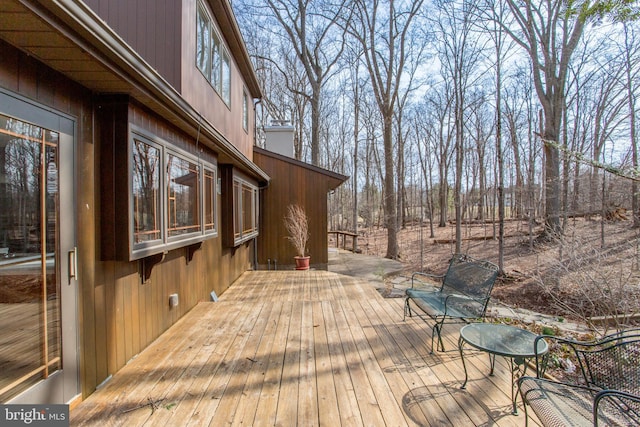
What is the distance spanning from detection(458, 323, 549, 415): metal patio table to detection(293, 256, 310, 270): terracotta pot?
5.64 metres

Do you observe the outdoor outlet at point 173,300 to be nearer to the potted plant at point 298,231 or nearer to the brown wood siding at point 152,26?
the brown wood siding at point 152,26

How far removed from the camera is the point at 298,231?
7992mm

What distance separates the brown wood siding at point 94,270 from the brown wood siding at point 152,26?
1264 mm

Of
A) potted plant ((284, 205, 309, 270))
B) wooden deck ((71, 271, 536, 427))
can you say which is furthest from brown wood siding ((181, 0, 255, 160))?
wooden deck ((71, 271, 536, 427))

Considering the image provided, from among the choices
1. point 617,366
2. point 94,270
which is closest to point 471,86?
A: point 617,366

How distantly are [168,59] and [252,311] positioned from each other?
3.30 m

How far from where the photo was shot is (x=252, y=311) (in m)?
4.16

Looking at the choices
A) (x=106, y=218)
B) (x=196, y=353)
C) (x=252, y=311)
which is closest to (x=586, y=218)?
(x=252, y=311)

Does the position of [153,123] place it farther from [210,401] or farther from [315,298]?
[315,298]

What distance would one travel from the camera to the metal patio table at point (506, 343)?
210cm

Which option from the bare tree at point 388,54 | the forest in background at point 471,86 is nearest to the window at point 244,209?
the forest in background at point 471,86

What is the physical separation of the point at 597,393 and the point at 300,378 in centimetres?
177

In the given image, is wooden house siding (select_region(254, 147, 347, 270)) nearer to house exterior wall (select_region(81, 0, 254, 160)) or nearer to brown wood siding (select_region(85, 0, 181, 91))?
house exterior wall (select_region(81, 0, 254, 160))

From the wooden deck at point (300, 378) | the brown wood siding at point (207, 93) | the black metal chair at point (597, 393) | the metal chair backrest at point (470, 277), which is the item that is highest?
the brown wood siding at point (207, 93)
